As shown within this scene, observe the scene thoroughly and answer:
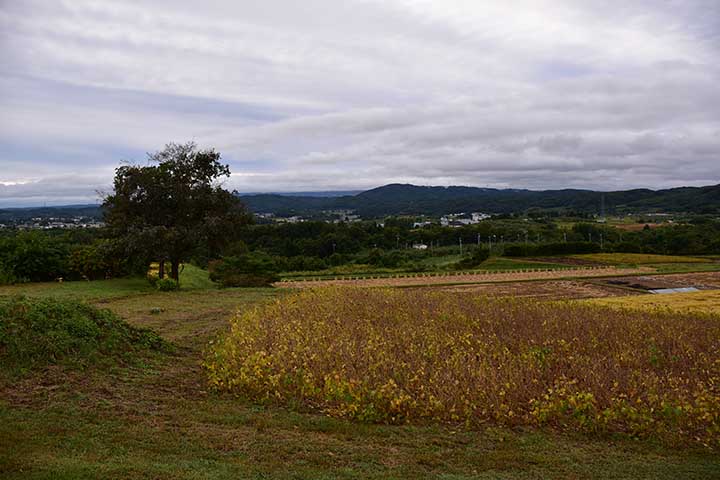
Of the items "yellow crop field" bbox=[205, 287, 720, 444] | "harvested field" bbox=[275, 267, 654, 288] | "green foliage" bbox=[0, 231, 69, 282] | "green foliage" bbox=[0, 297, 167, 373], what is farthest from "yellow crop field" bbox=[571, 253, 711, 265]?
"green foliage" bbox=[0, 297, 167, 373]

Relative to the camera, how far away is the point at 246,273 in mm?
24703

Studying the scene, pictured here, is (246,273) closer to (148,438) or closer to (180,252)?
(180,252)

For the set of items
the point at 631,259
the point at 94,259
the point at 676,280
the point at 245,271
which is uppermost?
the point at 94,259

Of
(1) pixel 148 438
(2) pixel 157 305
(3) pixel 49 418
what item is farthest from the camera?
(2) pixel 157 305

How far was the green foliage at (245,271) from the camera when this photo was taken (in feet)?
77.8

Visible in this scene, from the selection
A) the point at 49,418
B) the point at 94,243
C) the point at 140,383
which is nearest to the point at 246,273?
the point at 94,243

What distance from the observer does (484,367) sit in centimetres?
808

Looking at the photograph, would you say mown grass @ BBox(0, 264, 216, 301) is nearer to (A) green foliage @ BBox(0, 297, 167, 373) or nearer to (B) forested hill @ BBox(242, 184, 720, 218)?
(A) green foliage @ BBox(0, 297, 167, 373)

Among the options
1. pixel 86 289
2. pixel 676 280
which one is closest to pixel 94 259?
pixel 86 289

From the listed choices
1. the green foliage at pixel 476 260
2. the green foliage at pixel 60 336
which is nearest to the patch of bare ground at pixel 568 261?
the green foliage at pixel 476 260

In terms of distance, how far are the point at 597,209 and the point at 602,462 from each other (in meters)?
135

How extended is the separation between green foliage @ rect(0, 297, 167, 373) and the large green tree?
10220 mm

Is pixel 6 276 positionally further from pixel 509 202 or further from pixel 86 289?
pixel 509 202

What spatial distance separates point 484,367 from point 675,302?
42.9 ft
